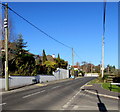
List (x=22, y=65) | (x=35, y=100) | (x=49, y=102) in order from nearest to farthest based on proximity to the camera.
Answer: (x=49, y=102) → (x=35, y=100) → (x=22, y=65)

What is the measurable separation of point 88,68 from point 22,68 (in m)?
123

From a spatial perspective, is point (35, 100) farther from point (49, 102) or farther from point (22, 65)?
point (22, 65)

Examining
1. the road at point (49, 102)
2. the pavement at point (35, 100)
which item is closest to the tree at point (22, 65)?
the pavement at point (35, 100)

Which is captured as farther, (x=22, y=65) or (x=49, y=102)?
(x=22, y=65)

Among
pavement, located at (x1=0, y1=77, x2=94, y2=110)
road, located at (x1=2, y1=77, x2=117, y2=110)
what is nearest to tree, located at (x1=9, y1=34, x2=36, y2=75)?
pavement, located at (x1=0, y1=77, x2=94, y2=110)

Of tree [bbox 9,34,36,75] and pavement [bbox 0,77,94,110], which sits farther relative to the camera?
tree [bbox 9,34,36,75]

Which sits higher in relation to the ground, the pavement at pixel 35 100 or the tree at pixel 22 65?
the tree at pixel 22 65

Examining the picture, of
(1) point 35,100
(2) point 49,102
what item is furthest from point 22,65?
(2) point 49,102

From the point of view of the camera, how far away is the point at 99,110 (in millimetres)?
10156

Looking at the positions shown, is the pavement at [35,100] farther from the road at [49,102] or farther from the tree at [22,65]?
the tree at [22,65]

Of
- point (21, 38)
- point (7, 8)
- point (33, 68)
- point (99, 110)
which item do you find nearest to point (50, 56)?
point (21, 38)

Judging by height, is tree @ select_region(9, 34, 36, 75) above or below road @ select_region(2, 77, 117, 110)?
above

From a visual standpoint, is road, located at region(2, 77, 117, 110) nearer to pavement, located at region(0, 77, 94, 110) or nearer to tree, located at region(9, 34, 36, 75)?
pavement, located at region(0, 77, 94, 110)

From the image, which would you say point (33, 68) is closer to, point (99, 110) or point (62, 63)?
point (99, 110)
